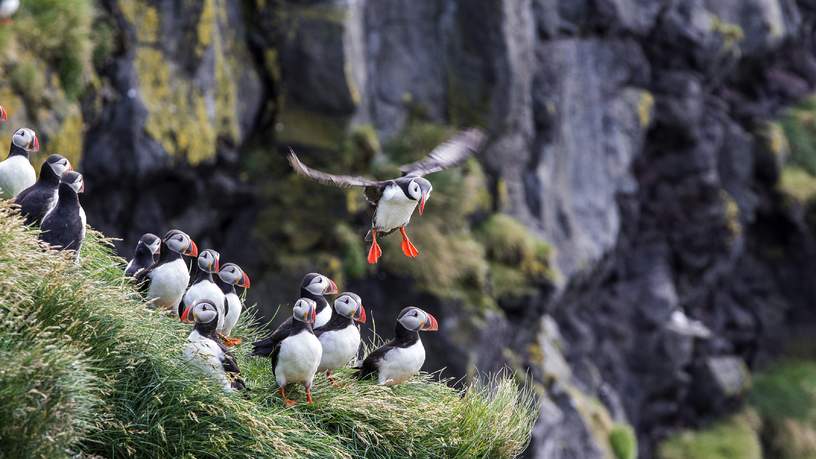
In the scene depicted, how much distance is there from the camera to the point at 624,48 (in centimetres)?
1894

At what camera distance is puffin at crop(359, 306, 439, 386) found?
625 cm

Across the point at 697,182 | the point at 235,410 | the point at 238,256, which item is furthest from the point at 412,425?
the point at 697,182

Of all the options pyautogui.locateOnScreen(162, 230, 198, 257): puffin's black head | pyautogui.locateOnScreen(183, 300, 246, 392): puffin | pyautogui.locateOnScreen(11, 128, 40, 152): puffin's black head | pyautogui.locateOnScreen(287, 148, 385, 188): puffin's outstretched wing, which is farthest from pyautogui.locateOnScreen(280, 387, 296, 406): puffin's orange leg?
pyautogui.locateOnScreen(11, 128, 40, 152): puffin's black head

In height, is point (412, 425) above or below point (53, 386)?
below

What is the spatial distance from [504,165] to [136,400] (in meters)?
10.2

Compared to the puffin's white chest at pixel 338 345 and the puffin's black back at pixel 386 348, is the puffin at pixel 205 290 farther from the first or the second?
the puffin's black back at pixel 386 348

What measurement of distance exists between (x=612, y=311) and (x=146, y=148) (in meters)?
11.2

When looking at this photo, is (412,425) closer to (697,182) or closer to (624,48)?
(624,48)

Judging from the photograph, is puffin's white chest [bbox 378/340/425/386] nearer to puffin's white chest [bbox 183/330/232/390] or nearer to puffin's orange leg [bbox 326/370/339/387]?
puffin's orange leg [bbox 326/370/339/387]

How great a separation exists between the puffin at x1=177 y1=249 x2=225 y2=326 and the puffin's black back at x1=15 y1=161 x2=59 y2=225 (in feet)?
2.86

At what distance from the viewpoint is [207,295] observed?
6.05m

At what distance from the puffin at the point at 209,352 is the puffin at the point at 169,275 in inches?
15.2

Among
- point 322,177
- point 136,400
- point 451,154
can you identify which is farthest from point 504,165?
point 136,400

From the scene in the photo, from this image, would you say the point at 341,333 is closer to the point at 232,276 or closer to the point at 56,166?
the point at 232,276
